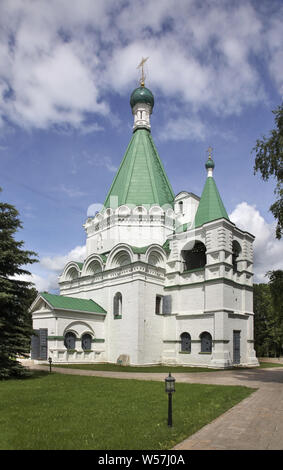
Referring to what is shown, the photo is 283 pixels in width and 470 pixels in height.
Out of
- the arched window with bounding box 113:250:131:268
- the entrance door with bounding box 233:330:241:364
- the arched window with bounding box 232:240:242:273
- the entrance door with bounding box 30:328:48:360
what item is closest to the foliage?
the arched window with bounding box 232:240:242:273

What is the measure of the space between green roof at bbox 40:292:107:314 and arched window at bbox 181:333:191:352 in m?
6.20

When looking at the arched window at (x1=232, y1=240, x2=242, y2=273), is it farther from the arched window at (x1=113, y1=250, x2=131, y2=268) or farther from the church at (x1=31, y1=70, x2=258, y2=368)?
the arched window at (x1=113, y1=250, x2=131, y2=268)

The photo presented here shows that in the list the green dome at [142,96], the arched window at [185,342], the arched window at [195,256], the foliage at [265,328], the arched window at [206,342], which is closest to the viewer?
the arched window at [206,342]

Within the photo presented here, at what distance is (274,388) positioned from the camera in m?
13.1

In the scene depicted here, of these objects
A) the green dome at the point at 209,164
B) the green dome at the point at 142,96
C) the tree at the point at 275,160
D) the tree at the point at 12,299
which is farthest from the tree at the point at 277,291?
the green dome at the point at 142,96

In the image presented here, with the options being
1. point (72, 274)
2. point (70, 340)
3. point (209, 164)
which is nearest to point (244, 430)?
point (70, 340)

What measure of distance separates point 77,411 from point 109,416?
1.05 meters

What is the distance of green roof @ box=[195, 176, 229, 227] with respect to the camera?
1065 inches

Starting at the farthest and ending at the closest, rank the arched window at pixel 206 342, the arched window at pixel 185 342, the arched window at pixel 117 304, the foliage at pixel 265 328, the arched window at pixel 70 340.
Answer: the foliage at pixel 265 328 → the arched window at pixel 117 304 → the arched window at pixel 185 342 → the arched window at pixel 70 340 → the arched window at pixel 206 342

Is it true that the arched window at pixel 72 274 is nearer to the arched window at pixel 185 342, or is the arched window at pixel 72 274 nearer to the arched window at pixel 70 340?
the arched window at pixel 70 340

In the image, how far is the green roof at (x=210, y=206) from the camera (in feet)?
88.7

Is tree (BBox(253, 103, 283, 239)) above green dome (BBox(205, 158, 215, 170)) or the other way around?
the other way around

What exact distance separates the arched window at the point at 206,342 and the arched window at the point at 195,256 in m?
5.57
